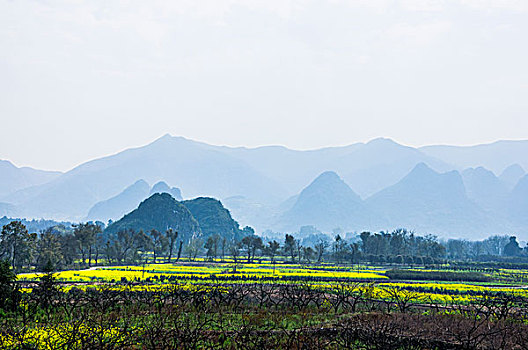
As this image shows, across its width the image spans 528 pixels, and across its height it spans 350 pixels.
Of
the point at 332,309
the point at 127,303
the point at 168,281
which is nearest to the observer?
the point at 127,303

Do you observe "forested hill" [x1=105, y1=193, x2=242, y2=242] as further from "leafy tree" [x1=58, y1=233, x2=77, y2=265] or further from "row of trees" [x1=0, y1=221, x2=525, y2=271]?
"leafy tree" [x1=58, y1=233, x2=77, y2=265]

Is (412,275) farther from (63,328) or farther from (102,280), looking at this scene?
(63,328)

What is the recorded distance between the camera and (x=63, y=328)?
79.0ft

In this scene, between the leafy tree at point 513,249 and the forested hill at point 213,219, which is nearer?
the leafy tree at point 513,249

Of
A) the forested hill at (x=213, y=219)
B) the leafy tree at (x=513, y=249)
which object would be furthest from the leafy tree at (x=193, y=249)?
the leafy tree at (x=513, y=249)

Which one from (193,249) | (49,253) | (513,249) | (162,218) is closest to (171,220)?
(162,218)

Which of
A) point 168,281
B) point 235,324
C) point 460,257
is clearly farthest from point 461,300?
point 460,257

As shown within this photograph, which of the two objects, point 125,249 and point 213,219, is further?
point 213,219

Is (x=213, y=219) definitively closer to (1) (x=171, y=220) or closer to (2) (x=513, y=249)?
(1) (x=171, y=220)

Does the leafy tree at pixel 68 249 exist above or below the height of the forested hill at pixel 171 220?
below

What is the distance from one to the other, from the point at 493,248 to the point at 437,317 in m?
146

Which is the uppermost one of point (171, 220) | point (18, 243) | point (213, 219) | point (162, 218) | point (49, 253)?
point (213, 219)

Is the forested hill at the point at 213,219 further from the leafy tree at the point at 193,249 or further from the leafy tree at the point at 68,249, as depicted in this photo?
the leafy tree at the point at 68,249

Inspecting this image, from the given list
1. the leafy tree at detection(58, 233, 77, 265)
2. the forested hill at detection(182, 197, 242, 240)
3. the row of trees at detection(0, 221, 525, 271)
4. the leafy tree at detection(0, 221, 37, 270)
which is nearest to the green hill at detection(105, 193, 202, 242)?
the forested hill at detection(182, 197, 242, 240)
